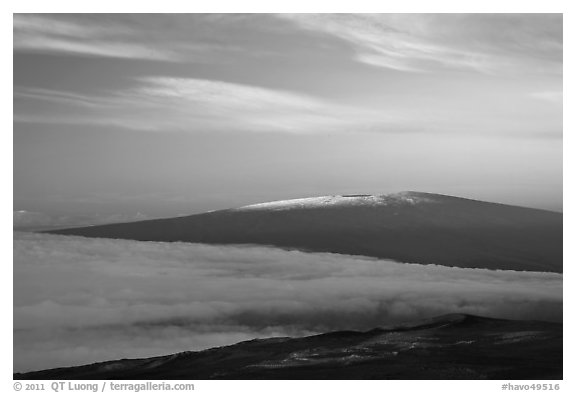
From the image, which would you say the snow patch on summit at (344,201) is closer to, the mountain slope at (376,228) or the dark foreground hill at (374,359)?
the mountain slope at (376,228)

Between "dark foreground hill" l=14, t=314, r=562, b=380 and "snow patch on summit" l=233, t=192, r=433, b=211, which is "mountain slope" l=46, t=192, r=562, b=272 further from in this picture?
"dark foreground hill" l=14, t=314, r=562, b=380

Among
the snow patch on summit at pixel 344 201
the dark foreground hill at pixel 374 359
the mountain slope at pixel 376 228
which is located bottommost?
the dark foreground hill at pixel 374 359

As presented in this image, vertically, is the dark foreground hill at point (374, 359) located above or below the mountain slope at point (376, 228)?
below

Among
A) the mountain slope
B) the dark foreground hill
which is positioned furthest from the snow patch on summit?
the dark foreground hill

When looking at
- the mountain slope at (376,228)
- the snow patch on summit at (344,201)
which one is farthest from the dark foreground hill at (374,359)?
the snow patch on summit at (344,201)

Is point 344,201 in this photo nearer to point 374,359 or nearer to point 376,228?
point 376,228
